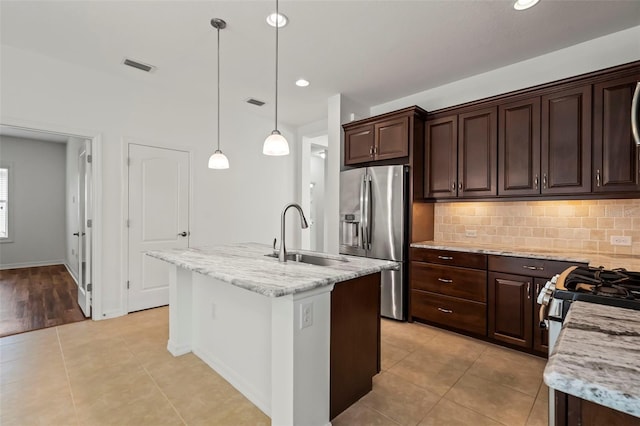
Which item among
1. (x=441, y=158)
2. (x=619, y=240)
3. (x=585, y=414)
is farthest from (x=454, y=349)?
(x=585, y=414)

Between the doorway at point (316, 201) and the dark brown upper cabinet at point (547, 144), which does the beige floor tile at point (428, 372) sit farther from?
the doorway at point (316, 201)

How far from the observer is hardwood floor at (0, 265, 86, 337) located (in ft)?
10.9

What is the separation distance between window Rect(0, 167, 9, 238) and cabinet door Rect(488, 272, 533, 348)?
8.61 m

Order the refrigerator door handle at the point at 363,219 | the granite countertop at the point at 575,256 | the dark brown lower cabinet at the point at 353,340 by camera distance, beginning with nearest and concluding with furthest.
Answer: the dark brown lower cabinet at the point at 353,340 < the granite countertop at the point at 575,256 < the refrigerator door handle at the point at 363,219

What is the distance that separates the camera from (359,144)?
396 cm

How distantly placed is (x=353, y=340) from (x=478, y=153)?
2.39 meters

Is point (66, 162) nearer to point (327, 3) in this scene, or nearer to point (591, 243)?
point (327, 3)

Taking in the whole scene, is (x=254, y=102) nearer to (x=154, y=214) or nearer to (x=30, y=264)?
(x=154, y=214)

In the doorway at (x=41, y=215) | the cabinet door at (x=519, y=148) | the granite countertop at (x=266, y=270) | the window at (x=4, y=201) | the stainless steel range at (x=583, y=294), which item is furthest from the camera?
the window at (x=4, y=201)

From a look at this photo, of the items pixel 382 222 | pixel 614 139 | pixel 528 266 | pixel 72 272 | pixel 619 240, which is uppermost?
pixel 614 139

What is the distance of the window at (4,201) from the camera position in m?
6.10

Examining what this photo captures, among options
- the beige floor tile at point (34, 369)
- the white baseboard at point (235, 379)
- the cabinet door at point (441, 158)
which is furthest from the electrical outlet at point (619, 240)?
the beige floor tile at point (34, 369)

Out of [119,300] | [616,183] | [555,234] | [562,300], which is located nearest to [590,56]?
[616,183]

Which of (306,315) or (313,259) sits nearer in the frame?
(306,315)
